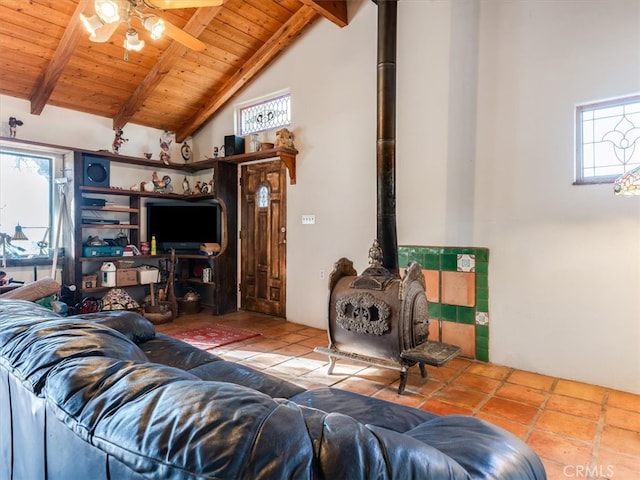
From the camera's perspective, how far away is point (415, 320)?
9.55 ft

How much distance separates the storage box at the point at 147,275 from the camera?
16.5ft

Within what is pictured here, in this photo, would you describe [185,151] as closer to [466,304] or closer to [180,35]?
[180,35]

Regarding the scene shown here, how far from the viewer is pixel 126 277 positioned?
4.94 meters

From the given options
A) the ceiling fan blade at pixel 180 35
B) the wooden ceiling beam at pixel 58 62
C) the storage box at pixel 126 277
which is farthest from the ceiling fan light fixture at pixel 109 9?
the storage box at pixel 126 277

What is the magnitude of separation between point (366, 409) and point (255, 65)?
456 cm

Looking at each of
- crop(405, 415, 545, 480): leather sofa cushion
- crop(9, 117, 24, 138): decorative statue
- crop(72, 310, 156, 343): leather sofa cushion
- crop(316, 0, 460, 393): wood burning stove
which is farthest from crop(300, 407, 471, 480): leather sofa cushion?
crop(9, 117, 24, 138): decorative statue

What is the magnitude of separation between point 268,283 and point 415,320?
276 cm

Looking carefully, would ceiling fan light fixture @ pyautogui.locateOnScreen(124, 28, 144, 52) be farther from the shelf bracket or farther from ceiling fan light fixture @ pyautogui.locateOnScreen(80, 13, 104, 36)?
the shelf bracket

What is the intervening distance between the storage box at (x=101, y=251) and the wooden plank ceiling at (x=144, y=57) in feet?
5.63

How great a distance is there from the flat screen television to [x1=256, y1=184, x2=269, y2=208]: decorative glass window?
2.08 ft

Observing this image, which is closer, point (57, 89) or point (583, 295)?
point (583, 295)

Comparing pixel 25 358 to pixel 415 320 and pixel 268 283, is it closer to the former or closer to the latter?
pixel 415 320

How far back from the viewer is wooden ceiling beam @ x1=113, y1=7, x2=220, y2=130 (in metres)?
3.94

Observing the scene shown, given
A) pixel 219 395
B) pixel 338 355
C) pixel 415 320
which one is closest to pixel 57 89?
pixel 338 355
